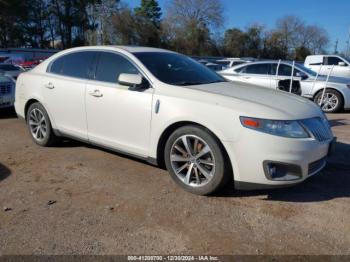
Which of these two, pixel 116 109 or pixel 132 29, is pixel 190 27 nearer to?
pixel 132 29

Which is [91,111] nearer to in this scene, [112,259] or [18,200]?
[18,200]

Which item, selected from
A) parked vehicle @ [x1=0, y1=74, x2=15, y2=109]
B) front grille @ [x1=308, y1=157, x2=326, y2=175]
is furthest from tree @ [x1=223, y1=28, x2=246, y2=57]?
front grille @ [x1=308, y1=157, x2=326, y2=175]

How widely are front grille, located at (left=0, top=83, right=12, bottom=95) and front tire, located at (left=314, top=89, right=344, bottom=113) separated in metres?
7.91

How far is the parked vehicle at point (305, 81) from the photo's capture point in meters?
9.80

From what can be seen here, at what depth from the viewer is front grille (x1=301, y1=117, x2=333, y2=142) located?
3564mm

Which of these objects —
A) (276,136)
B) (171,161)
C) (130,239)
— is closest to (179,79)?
(171,161)

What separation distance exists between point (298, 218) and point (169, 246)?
4.24ft

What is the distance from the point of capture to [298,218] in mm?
3359

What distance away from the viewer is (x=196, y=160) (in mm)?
3789

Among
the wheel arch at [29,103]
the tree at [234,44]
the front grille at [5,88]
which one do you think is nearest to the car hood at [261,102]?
the wheel arch at [29,103]

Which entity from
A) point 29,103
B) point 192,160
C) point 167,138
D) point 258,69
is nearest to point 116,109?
point 167,138

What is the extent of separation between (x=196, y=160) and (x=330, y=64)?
16.4 meters

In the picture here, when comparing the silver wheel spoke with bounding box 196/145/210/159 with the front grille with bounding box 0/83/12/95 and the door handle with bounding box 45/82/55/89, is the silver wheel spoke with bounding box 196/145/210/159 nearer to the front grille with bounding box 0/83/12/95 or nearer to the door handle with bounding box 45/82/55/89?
the door handle with bounding box 45/82/55/89

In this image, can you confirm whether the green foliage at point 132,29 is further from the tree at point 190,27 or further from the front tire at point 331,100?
the front tire at point 331,100
